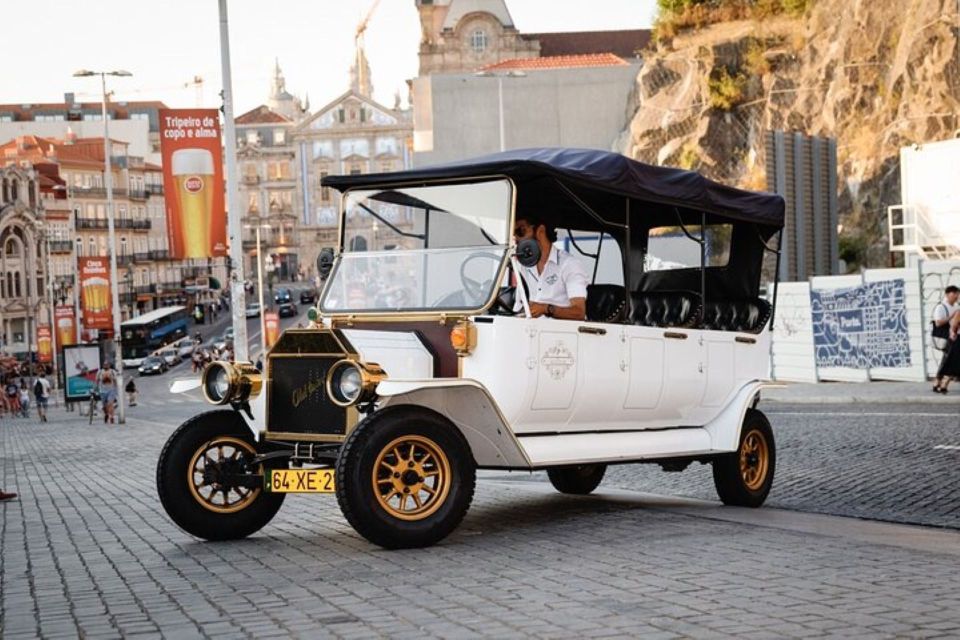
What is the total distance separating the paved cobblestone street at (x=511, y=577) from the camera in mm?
7043

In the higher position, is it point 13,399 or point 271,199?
point 271,199

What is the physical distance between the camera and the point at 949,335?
1035 inches

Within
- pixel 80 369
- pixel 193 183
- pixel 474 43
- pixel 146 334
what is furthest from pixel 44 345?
pixel 474 43

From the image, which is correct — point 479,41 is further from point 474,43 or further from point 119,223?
point 119,223

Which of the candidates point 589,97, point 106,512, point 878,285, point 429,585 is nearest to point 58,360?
point 589,97

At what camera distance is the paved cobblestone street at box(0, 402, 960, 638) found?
23.1 feet

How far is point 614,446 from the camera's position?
11.1 meters

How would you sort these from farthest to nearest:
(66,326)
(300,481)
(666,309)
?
(66,326), (666,309), (300,481)

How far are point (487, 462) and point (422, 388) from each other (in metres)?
0.92

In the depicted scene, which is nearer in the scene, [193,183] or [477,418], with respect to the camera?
[477,418]

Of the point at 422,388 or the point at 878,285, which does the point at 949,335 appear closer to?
the point at 878,285

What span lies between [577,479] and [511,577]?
4839mm

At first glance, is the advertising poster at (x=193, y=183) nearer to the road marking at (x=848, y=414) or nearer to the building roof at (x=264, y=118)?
the road marking at (x=848, y=414)

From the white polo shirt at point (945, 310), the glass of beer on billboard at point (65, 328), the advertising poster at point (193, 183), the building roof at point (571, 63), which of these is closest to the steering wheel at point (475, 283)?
the white polo shirt at point (945, 310)
